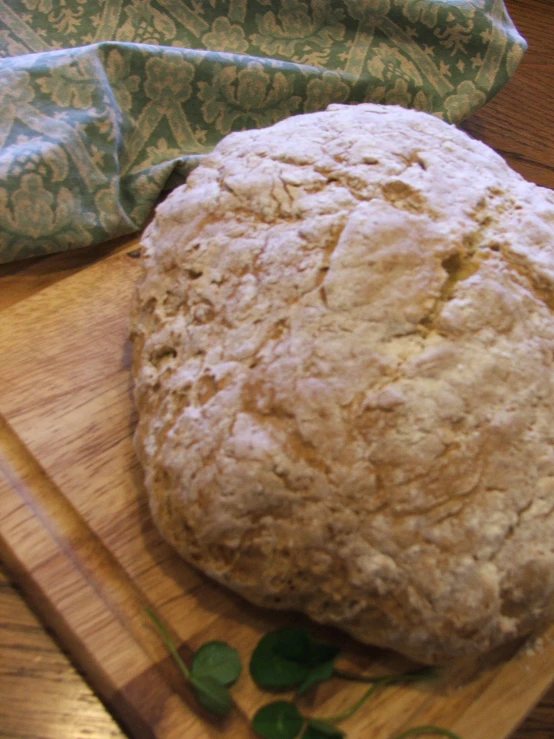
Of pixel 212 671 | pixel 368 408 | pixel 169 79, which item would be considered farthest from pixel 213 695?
pixel 169 79

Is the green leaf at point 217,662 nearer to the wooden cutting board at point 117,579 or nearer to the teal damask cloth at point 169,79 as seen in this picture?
the wooden cutting board at point 117,579

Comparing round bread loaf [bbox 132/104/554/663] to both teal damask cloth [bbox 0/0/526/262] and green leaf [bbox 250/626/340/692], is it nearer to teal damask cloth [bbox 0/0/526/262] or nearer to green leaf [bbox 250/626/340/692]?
green leaf [bbox 250/626/340/692]

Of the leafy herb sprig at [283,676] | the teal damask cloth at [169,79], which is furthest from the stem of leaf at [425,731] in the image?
the teal damask cloth at [169,79]

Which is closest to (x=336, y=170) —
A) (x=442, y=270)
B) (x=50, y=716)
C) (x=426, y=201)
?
(x=426, y=201)

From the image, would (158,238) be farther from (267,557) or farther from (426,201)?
(267,557)

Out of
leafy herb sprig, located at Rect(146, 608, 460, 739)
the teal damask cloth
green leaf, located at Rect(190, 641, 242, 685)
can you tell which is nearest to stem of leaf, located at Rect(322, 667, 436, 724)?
leafy herb sprig, located at Rect(146, 608, 460, 739)
